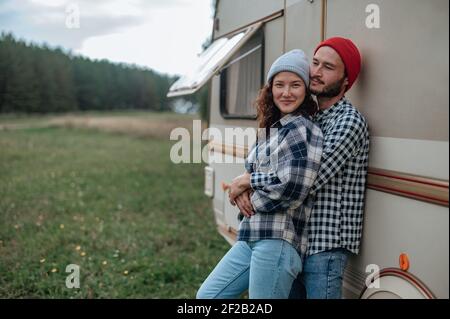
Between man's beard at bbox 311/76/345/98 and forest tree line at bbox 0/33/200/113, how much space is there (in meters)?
8.09

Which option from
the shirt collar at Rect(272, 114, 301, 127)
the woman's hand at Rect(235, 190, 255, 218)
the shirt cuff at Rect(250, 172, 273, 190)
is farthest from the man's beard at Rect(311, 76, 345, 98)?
the woman's hand at Rect(235, 190, 255, 218)

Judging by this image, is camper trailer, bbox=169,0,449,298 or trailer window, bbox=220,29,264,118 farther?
trailer window, bbox=220,29,264,118

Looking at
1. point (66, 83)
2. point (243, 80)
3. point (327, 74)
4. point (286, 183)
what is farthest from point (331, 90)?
point (66, 83)

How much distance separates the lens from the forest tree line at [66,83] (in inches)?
747

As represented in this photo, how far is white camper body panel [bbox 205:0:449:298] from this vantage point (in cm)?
199

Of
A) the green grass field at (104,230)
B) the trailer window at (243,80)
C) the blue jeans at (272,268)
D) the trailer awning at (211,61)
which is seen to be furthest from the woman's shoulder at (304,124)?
the green grass field at (104,230)

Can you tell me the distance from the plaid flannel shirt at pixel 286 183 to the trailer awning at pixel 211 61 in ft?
5.22

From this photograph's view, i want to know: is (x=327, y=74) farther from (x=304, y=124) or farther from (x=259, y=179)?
(x=259, y=179)

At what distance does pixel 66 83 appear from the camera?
96.5 feet

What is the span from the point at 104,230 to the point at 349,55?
Answer: 4439mm

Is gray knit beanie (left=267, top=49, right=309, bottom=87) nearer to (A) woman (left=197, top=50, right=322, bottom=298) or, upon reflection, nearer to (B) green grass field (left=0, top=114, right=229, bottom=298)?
(A) woman (left=197, top=50, right=322, bottom=298)

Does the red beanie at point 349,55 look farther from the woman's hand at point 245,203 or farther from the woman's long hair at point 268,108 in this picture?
the woman's hand at point 245,203

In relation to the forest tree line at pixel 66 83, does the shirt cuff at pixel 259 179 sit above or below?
below
